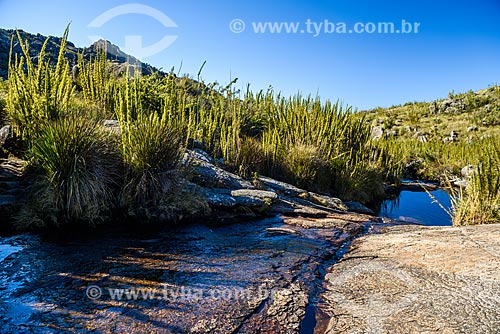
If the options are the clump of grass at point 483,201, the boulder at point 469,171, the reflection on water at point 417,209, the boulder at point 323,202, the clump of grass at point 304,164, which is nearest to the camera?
the clump of grass at point 483,201

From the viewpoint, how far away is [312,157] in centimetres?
741

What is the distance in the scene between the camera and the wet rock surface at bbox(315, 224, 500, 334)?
6.81ft

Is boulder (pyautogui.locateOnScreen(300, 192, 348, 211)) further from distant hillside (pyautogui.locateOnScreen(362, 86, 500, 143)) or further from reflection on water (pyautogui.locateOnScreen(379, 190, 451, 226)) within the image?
distant hillside (pyautogui.locateOnScreen(362, 86, 500, 143))

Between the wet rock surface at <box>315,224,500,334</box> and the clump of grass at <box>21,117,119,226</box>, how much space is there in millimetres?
2864

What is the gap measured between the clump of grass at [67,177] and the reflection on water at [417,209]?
18.1ft

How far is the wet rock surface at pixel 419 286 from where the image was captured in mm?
2076

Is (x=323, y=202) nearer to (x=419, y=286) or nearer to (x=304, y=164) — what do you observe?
(x=304, y=164)

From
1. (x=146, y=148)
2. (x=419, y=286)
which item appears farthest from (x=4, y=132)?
(x=419, y=286)

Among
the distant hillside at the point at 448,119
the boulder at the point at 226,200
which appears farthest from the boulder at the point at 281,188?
the distant hillside at the point at 448,119

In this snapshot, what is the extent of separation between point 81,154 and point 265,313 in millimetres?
3000

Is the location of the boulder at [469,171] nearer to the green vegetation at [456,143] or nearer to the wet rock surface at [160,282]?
the green vegetation at [456,143]

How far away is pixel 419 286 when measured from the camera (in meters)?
2.57

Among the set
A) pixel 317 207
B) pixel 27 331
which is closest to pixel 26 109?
pixel 27 331

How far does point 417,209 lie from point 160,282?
266 inches
